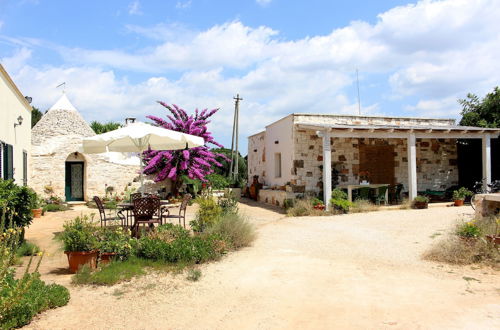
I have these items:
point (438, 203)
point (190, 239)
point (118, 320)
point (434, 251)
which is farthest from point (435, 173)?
point (118, 320)

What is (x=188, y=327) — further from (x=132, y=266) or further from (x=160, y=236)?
(x=160, y=236)

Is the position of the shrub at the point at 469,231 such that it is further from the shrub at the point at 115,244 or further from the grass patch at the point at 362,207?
the grass patch at the point at 362,207

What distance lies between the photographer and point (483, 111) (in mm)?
15844

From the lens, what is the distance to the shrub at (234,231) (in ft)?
22.5

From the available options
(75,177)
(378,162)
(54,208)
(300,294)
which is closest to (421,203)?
(378,162)

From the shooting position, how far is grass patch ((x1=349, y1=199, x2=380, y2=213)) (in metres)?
11.7

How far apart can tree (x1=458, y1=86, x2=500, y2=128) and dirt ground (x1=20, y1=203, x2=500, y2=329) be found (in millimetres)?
10450

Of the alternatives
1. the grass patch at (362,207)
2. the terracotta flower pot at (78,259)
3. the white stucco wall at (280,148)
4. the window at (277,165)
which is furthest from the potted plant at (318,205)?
the terracotta flower pot at (78,259)

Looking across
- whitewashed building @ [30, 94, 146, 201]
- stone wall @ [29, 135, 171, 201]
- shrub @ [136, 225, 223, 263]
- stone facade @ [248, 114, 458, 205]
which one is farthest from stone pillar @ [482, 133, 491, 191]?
whitewashed building @ [30, 94, 146, 201]

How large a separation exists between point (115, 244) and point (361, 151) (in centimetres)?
1026

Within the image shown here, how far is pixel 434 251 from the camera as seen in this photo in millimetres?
6043

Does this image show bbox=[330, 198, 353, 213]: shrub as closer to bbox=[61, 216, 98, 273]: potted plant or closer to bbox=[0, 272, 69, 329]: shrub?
bbox=[61, 216, 98, 273]: potted plant

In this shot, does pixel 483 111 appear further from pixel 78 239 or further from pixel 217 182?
pixel 78 239

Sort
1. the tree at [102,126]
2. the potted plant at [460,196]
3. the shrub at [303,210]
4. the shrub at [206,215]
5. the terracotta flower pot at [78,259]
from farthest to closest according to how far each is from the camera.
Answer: the tree at [102,126], the potted plant at [460,196], the shrub at [303,210], the shrub at [206,215], the terracotta flower pot at [78,259]
